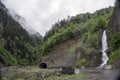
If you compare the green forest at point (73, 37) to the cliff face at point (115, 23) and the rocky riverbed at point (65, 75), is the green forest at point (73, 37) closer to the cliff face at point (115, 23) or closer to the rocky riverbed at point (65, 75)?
the cliff face at point (115, 23)

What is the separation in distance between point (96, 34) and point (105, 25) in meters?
2.82

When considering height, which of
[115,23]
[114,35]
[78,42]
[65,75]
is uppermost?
[78,42]

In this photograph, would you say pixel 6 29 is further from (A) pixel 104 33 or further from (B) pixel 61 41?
(A) pixel 104 33

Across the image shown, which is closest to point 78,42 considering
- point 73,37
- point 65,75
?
point 73,37

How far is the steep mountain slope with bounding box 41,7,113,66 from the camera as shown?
69.9 meters

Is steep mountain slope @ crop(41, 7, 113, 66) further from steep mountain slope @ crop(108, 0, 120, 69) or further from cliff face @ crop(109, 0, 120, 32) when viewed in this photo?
cliff face @ crop(109, 0, 120, 32)

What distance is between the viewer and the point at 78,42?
100m

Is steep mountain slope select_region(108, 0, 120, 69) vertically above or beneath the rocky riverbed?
above

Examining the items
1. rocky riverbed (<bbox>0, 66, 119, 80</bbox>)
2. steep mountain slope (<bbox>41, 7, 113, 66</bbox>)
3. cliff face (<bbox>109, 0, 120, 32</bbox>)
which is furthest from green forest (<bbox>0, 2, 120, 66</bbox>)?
rocky riverbed (<bbox>0, 66, 119, 80</bbox>)

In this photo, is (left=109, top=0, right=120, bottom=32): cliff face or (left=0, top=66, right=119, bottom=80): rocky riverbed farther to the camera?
(left=109, top=0, right=120, bottom=32): cliff face

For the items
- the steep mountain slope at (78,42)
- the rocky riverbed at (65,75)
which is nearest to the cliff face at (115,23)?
the steep mountain slope at (78,42)

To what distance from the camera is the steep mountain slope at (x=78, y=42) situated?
6994 cm

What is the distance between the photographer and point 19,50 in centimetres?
18512

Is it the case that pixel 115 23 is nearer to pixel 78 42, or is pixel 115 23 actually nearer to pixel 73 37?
pixel 78 42
